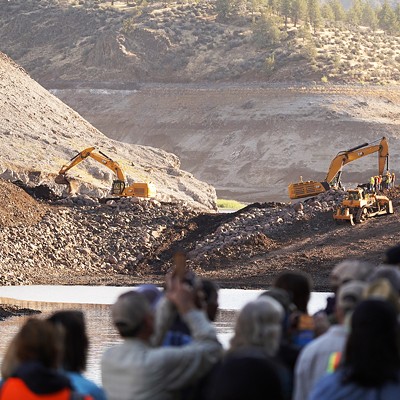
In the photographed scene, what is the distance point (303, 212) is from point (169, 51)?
292 feet

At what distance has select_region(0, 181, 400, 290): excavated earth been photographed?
3819 centimetres

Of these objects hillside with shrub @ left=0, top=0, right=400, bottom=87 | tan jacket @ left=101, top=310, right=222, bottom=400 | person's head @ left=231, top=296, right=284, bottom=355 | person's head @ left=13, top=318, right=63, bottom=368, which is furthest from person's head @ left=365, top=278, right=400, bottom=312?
hillside with shrub @ left=0, top=0, right=400, bottom=87

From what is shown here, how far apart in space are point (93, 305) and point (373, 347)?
2449cm

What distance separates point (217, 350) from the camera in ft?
23.6

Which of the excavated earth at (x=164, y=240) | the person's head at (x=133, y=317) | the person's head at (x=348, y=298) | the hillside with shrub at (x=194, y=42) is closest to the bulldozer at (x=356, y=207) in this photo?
the excavated earth at (x=164, y=240)

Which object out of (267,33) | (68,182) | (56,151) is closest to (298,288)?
(68,182)

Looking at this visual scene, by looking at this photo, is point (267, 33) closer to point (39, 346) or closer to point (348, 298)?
point (348, 298)

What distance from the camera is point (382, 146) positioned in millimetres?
48281

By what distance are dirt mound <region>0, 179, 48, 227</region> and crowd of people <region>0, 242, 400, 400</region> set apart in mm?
34193

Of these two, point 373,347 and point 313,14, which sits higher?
point 313,14

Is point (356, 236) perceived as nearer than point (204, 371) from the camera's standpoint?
No

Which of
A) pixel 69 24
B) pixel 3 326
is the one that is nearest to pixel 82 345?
pixel 3 326

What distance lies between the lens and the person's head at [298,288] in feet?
27.5

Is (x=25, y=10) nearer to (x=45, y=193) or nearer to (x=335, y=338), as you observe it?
(x=45, y=193)
